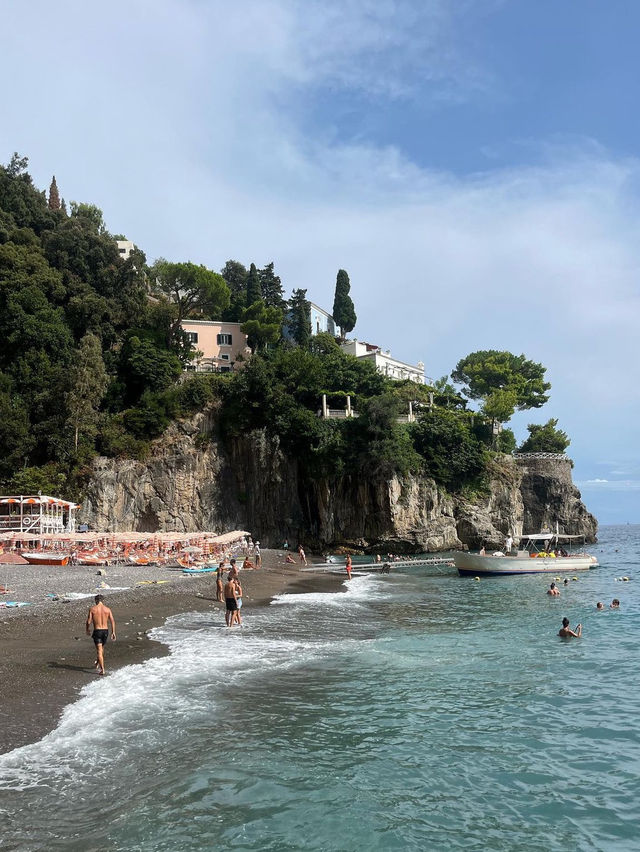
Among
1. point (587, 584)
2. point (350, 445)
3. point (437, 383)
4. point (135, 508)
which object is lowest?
point (587, 584)

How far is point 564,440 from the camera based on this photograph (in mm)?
78938

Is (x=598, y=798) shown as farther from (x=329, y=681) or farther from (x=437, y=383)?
(x=437, y=383)

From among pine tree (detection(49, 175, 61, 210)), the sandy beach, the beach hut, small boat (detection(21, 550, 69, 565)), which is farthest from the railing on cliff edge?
pine tree (detection(49, 175, 61, 210))

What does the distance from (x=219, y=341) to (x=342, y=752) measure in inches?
2697

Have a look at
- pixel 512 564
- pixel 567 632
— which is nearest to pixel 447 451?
pixel 512 564

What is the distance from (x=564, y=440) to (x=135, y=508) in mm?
52197

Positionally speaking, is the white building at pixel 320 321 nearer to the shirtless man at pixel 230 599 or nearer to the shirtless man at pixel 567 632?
the shirtless man at pixel 230 599

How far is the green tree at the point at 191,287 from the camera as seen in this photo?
67.0m

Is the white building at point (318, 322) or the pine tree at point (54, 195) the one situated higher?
the pine tree at point (54, 195)

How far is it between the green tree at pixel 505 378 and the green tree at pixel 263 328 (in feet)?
83.7

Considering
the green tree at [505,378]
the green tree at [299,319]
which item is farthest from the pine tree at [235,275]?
the green tree at [505,378]

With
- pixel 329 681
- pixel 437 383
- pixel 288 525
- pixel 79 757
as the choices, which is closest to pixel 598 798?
pixel 329 681

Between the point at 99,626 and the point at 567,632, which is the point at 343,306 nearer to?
the point at 567,632

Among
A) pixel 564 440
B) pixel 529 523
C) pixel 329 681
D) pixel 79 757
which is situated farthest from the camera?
pixel 564 440
